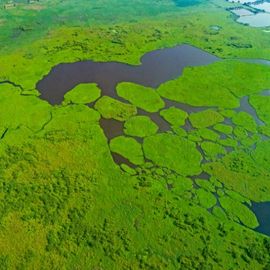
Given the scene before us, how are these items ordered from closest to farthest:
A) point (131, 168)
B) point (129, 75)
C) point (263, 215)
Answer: point (263, 215) → point (131, 168) → point (129, 75)

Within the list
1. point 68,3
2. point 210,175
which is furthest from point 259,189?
point 68,3

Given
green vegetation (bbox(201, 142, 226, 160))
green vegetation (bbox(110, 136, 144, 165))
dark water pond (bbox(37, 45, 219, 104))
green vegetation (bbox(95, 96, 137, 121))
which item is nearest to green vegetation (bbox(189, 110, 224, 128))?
green vegetation (bbox(201, 142, 226, 160))

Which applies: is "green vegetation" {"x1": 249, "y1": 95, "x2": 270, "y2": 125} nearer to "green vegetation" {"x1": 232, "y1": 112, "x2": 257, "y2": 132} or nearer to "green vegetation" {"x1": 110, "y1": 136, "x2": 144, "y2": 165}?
"green vegetation" {"x1": 232, "y1": 112, "x2": 257, "y2": 132}

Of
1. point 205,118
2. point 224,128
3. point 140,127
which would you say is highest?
point 140,127

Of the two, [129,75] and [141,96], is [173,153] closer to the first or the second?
[141,96]

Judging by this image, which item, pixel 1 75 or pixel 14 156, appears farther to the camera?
pixel 1 75

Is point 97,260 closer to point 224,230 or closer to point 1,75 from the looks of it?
point 224,230

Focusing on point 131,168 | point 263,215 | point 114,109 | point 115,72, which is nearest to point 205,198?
point 263,215
